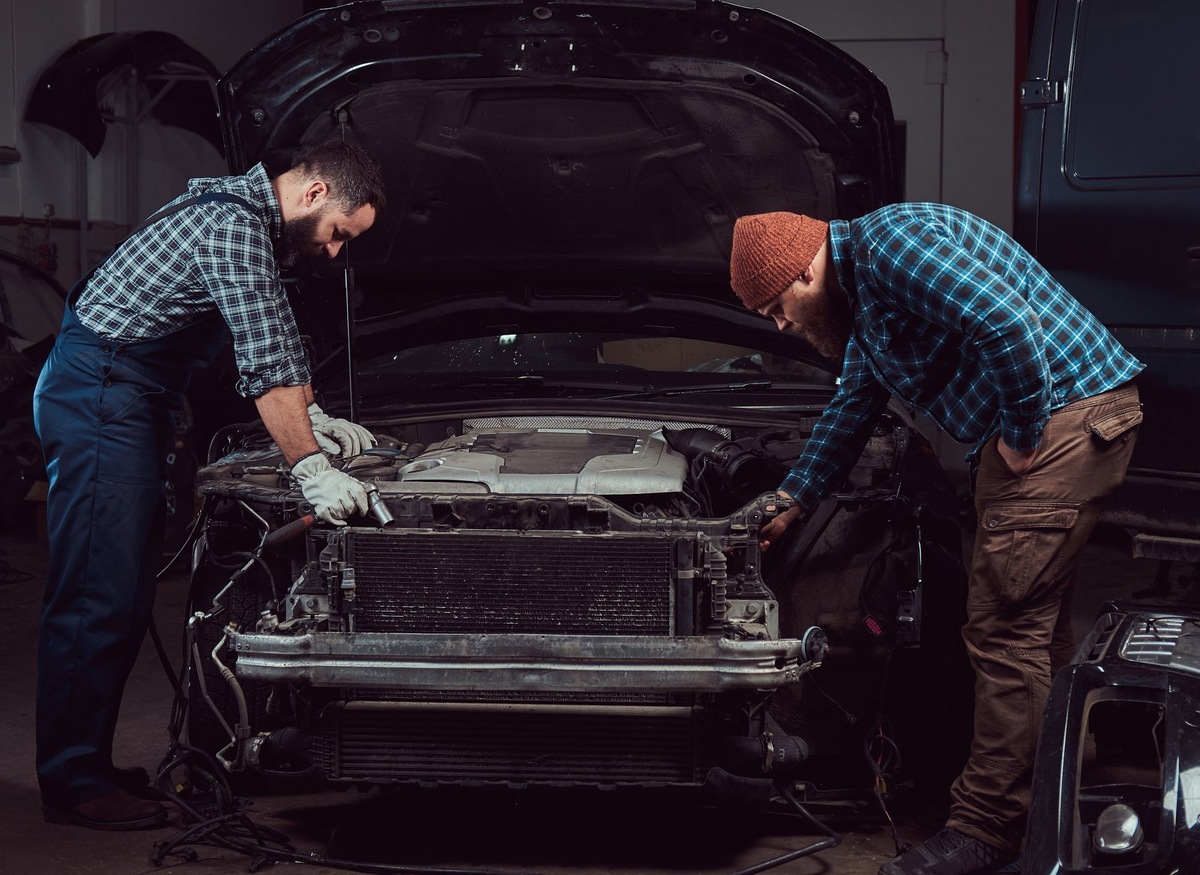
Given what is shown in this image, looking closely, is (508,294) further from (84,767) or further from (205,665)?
(84,767)

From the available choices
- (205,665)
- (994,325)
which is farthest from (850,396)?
(205,665)

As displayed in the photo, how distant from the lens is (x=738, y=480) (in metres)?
3.00

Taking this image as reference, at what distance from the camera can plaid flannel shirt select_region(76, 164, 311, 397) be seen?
2.79 m

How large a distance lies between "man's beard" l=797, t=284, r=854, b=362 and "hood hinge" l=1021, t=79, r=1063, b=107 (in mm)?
1200

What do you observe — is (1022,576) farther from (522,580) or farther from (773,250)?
(522,580)

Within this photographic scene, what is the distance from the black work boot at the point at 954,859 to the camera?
8.46 ft

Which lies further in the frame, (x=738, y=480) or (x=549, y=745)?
(x=738, y=480)

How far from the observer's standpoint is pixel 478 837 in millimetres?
2916

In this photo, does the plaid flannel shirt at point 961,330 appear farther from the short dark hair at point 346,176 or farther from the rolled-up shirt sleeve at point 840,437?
the short dark hair at point 346,176

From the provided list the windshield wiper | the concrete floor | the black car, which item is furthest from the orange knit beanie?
the concrete floor

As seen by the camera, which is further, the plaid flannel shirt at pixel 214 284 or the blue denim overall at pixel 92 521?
the blue denim overall at pixel 92 521

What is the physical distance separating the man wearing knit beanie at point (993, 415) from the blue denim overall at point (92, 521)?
1.37 metres

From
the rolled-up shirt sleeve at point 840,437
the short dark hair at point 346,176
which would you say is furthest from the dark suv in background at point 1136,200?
the short dark hair at point 346,176

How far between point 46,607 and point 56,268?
5.81 metres
